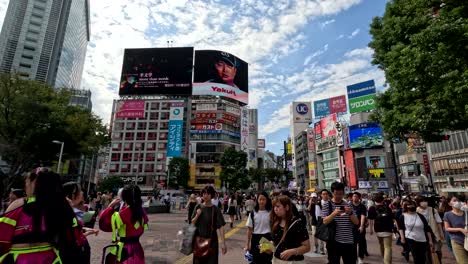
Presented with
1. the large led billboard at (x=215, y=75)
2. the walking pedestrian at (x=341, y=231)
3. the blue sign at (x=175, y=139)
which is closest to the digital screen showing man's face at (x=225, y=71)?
the large led billboard at (x=215, y=75)

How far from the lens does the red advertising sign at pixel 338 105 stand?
51787 millimetres

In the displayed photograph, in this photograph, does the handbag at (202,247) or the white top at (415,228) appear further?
the white top at (415,228)

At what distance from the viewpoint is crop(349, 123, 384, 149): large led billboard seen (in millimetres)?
54906

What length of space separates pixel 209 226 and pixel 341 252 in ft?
7.23

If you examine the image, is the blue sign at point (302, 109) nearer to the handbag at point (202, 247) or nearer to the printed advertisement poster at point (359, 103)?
the printed advertisement poster at point (359, 103)

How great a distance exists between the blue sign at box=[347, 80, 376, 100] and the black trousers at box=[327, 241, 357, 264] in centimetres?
4334

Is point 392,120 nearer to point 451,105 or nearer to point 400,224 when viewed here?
point 451,105

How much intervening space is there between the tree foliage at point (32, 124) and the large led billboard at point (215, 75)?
1400 inches

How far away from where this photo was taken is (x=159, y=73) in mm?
56656

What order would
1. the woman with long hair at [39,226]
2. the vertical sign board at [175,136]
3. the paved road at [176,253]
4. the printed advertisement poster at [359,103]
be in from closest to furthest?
the woman with long hair at [39,226] → the paved road at [176,253] → the vertical sign board at [175,136] → the printed advertisement poster at [359,103]

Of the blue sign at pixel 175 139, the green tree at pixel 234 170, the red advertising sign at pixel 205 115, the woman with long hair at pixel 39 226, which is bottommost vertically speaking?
the woman with long hair at pixel 39 226

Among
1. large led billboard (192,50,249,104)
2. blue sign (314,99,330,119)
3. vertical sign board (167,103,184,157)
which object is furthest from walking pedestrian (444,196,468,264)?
large led billboard (192,50,249,104)

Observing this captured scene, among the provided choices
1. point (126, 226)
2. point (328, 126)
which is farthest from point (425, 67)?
point (328, 126)

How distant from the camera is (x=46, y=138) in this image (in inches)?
802
